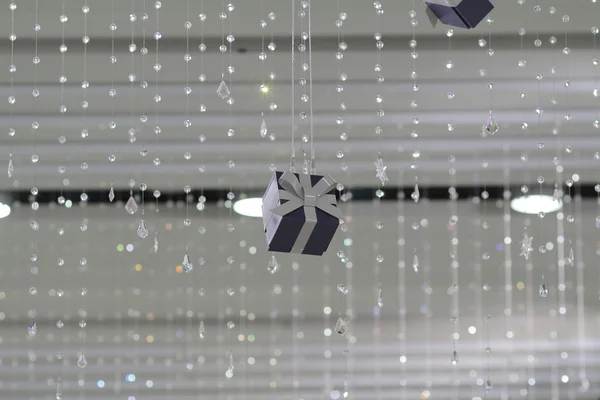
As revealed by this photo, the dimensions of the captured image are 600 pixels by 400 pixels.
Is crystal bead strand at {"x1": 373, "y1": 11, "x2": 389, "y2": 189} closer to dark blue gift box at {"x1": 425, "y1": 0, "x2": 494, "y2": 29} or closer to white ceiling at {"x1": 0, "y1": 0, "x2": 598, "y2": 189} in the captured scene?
white ceiling at {"x1": 0, "y1": 0, "x2": 598, "y2": 189}

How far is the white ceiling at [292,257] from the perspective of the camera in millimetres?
3854

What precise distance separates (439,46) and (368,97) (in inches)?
18.2

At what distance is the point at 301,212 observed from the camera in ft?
8.58

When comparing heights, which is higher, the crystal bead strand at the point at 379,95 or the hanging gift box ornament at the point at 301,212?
the crystal bead strand at the point at 379,95

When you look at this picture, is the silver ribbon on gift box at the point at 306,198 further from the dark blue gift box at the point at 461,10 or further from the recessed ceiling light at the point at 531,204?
the recessed ceiling light at the point at 531,204

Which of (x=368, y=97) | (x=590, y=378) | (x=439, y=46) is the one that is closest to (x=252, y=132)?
(x=368, y=97)

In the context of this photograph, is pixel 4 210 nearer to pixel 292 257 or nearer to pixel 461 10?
pixel 292 257

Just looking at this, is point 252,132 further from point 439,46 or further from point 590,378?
point 590,378

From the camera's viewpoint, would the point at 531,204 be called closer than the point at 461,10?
No

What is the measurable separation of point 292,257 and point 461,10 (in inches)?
106

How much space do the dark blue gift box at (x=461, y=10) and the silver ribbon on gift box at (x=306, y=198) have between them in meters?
0.59

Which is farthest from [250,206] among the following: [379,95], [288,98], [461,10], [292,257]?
[461,10]

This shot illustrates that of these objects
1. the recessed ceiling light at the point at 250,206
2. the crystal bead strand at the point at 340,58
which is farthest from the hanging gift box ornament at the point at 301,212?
the recessed ceiling light at the point at 250,206

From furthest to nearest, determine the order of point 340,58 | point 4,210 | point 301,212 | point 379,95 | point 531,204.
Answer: point 531,204
point 4,210
point 340,58
point 379,95
point 301,212
